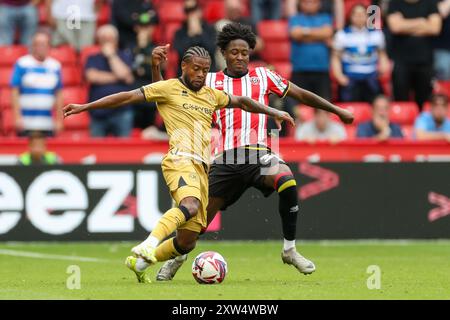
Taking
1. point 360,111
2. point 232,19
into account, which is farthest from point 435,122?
point 232,19

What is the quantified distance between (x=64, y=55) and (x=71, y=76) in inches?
14.5

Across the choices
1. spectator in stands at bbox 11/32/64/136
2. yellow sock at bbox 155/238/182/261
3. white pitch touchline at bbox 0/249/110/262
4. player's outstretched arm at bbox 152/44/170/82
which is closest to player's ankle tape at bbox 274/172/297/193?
yellow sock at bbox 155/238/182/261

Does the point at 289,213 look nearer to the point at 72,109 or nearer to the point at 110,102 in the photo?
the point at 110,102

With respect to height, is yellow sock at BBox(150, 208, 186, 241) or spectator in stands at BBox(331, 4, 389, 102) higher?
spectator in stands at BBox(331, 4, 389, 102)

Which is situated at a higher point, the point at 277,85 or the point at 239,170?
the point at 277,85

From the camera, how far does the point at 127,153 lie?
17.1 meters

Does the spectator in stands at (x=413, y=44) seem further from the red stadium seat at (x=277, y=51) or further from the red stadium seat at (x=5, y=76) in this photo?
the red stadium seat at (x=5, y=76)

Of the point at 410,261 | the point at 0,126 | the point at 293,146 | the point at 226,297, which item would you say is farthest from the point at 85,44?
the point at 226,297

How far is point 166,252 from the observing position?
1077cm

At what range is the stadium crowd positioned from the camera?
17.8 meters

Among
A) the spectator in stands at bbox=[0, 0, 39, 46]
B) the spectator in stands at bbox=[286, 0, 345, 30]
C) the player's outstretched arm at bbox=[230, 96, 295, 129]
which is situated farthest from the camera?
the spectator in stands at bbox=[286, 0, 345, 30]

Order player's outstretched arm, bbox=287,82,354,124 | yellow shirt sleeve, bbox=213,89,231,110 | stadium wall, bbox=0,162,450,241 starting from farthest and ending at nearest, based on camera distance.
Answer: stadium wall, bbox=0,162,450,241 < player's outstretched arm, bbox=287,82,354,124 < yellow shirt sleeve, bbox=213,89,231,110

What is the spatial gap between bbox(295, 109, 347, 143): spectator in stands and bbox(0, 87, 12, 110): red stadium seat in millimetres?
4815

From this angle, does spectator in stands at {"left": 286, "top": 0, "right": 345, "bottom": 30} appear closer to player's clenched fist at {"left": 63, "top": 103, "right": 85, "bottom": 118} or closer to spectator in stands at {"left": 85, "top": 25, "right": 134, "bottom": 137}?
spectator in stands at {"left": 85, "top": 25, "right": 134, "bottom": 137}
